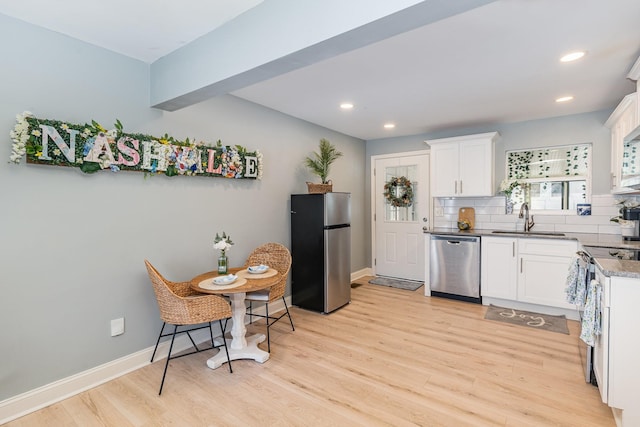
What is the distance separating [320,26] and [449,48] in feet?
3.91

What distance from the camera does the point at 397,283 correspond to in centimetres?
513

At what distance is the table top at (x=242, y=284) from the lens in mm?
2430

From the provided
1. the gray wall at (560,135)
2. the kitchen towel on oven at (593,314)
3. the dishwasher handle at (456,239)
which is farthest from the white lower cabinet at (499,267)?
the kitchen towel on oven at (593,314)

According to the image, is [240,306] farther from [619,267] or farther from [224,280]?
[619,267]

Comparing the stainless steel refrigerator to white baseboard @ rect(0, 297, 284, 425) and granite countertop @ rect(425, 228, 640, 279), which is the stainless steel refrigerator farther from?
white baseboard @ rect(0, 297, 284, 425)

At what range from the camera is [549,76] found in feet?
9.24

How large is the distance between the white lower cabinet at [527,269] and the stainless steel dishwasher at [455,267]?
4.1 inches

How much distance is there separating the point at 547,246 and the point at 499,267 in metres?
0.57

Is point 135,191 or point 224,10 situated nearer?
point 224,10

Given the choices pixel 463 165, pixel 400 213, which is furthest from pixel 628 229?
pixel 400 213

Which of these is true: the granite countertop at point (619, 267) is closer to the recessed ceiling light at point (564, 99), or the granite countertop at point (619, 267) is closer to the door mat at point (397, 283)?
the recessed ceiling light at point (564, 99)

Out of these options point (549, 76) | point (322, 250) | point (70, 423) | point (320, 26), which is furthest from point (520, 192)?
point (70, 423)

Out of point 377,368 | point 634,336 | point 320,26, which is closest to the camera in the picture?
point 320,26

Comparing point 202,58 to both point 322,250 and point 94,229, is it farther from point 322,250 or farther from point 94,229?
point 322,250
